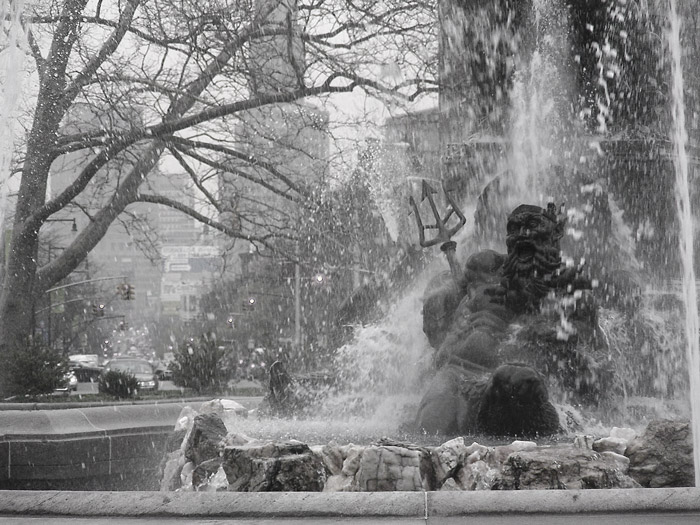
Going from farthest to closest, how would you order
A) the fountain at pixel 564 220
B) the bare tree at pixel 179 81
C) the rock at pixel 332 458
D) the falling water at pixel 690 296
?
the bare tree at pixel 179 81 → the fountain at pixel 564 220 → the rock at pixel 332 458 → the falling water at pixel 690 296

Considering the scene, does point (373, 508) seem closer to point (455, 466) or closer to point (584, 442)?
point (455, 466)

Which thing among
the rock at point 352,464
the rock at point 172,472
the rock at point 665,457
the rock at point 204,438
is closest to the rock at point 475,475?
the rock at point 352,464

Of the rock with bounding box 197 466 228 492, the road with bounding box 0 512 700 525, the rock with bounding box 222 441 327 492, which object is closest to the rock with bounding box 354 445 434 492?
the rock with bounding box 222 441 327 492

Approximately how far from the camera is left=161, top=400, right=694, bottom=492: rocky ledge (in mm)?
5086

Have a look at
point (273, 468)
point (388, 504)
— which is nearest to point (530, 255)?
point (273, 468)

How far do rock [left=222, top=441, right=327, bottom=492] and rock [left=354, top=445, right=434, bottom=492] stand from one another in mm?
262

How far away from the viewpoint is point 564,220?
29.7 ft

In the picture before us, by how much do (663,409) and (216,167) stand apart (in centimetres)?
1151

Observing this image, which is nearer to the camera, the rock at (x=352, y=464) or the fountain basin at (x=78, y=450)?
the rock at (x=352, y=464)

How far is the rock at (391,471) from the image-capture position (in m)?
5.23

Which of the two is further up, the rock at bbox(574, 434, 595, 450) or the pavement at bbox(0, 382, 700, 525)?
the rock at bbox(574, 434, 595, 450)

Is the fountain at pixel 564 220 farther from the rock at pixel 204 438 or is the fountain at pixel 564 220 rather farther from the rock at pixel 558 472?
the rock at pixel 558 472

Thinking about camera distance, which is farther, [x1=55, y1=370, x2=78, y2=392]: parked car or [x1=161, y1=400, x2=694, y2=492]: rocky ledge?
[x1=55, y1=370, x2=78, y2=392]: parked car

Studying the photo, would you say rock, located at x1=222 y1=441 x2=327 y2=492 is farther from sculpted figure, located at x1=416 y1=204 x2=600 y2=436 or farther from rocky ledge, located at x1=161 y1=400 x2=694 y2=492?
sculpted figure, located at x1=416 y1=204 x2=600 y2=436
